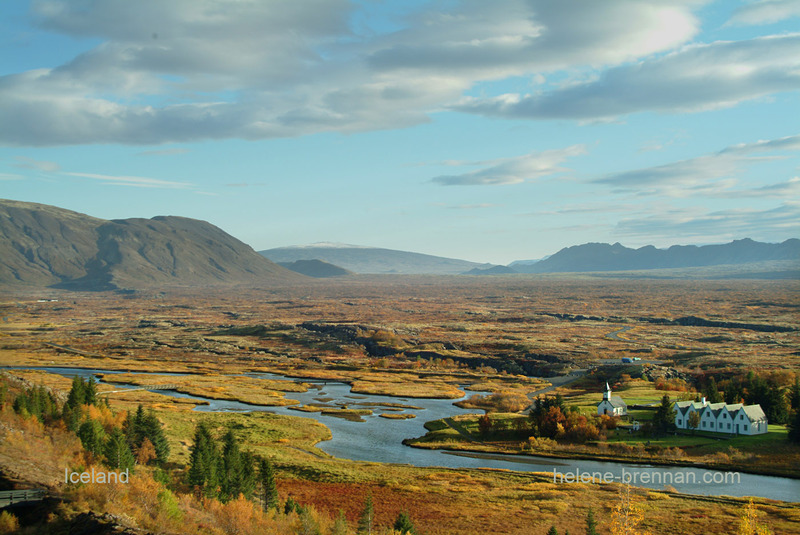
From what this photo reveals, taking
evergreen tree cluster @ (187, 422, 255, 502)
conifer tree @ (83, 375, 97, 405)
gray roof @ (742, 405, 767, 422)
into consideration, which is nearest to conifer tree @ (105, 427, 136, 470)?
evergreen tree cluster @ (187, 422, 255, 502)

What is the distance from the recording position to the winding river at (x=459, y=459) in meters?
55.8

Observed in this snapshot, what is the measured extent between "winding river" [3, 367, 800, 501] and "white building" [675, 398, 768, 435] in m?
11.3

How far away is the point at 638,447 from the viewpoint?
66312 millimetres

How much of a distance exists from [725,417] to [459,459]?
3097cm

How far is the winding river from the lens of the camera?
183 feet

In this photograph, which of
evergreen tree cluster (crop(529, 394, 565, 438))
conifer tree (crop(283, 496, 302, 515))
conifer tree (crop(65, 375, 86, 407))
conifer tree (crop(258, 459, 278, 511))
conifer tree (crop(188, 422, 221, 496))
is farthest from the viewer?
evergreen tree cluster (crop(529, 394, 565, 438))

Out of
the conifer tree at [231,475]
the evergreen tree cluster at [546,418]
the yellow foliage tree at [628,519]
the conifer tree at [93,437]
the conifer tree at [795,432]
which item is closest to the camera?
the yellow foliage tree at [628,519]

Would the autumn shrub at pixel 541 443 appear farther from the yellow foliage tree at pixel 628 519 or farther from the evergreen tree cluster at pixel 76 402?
the evergreen tree cluster at pixel 76 402

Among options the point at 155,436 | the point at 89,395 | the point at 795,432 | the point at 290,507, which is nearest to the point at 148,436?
the point at 155,436

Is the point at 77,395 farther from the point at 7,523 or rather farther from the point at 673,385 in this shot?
the point at 673,385

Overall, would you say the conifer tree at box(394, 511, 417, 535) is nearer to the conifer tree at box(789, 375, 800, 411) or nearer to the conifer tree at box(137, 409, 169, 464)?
the conifer tree at box(137, 409, 169, 464)

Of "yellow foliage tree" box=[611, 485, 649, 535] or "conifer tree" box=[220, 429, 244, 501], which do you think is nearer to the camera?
"yellow foliage tree" box=[611, 485, 649, 535]

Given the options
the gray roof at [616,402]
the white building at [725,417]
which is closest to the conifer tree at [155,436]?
the gray roof at [616,402]

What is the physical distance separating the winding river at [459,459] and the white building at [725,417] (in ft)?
37.2
